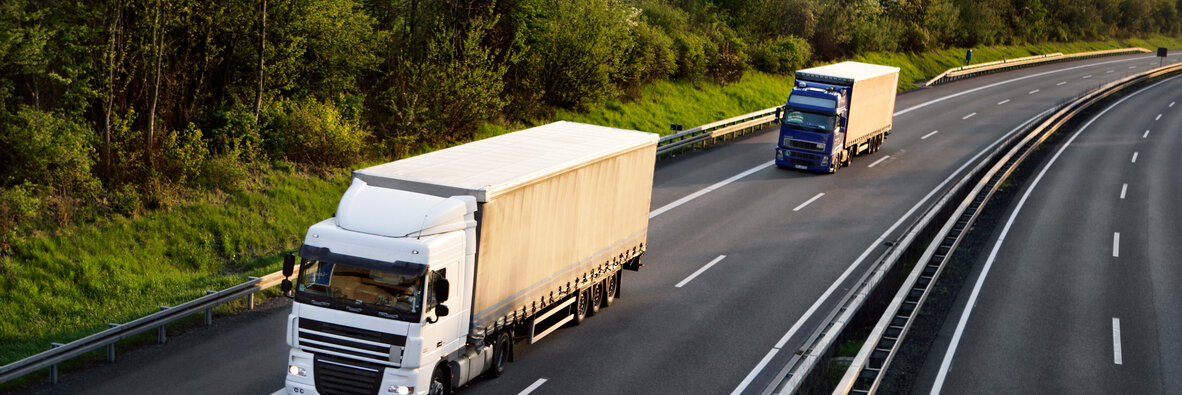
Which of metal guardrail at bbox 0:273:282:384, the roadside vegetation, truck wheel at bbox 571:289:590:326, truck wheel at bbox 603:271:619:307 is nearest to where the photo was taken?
metal guardrail at bbox 0:273:282:384

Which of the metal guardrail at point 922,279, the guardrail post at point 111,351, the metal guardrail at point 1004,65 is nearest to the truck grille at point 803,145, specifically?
the metal guardrail at point 922,279

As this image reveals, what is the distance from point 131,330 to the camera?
16047mm

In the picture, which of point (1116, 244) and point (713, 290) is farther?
point (1116, 244)

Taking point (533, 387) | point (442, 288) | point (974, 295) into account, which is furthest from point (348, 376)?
point (974, 295)

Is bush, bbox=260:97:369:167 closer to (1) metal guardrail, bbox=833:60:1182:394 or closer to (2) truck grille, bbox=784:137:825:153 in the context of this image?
(1) metal guardrail, bbox=833:60:1182:394

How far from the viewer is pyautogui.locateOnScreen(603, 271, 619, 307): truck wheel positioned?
20125 mm

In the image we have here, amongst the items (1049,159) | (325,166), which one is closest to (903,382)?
(325,166)

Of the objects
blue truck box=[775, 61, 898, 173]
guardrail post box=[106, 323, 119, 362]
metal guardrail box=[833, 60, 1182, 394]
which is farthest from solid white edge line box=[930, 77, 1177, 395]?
guardrail post box=[106, 323, 119, 362]

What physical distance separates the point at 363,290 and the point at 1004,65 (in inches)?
2854

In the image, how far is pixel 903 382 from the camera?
16922 mm

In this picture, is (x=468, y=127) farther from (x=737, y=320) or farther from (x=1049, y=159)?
(x=1049, y=159)

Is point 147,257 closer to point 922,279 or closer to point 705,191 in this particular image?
point 922,279

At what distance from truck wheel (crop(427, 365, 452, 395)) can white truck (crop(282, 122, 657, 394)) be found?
0.08ft

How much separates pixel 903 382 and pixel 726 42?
3784 cm
